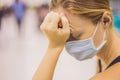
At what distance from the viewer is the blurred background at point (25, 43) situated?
192cm

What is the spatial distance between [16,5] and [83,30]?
86 cm

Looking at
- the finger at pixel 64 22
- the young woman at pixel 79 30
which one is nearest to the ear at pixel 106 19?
the young woman at pixel 79 30

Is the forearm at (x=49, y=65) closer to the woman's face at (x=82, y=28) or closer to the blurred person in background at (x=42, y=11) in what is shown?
the woman's face at (x=82, y=28)

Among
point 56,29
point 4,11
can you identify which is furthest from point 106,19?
point 4,11

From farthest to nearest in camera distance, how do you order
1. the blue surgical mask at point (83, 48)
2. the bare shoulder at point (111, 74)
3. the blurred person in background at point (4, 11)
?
the blurred person in background at point (4, 11) < the blue surgical mask at point (83, 48) < the bare shoulder at point (111, 74)

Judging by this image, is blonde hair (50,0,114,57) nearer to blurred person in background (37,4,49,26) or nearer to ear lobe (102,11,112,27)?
ear lobe (102,11,112,27)

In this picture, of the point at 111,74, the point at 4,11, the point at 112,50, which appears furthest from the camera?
the point at 4,11

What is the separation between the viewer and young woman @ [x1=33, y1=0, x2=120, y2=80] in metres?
1.14


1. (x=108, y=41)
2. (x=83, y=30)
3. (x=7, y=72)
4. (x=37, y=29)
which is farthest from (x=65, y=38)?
(x=7, y=72)

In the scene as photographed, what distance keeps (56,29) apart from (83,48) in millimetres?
160

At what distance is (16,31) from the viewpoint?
6.31 ft

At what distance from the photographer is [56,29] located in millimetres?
1156

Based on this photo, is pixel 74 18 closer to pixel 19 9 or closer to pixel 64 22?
pixel 64 22

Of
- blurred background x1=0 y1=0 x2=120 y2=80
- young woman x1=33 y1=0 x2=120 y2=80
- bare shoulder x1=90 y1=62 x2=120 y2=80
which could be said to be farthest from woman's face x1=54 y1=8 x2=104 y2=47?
blurred background x1=0 y1=0 x2=120 y2=80
